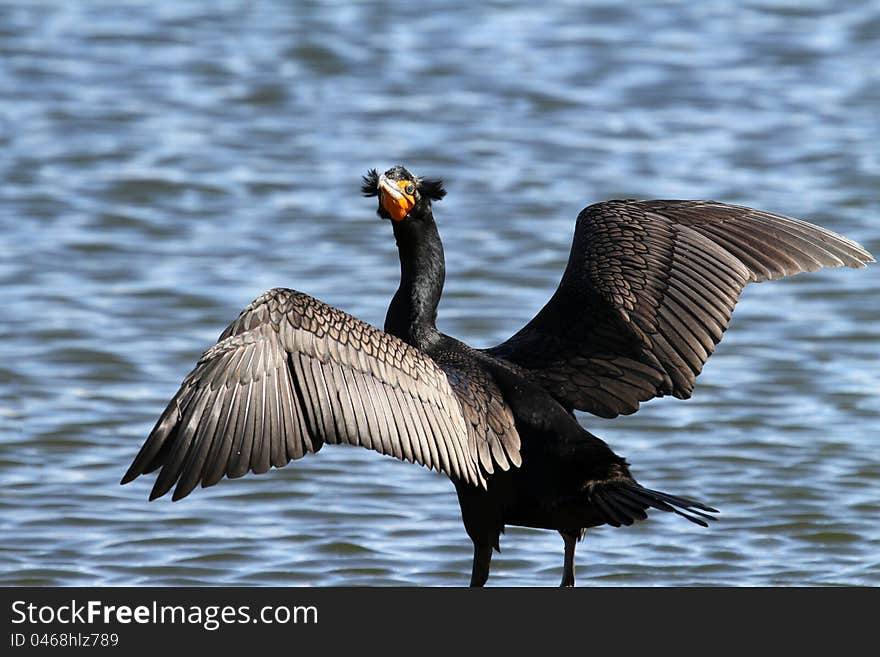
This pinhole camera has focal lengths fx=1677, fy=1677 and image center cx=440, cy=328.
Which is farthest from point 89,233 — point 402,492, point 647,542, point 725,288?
point 725,288

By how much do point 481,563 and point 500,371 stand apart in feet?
2.39

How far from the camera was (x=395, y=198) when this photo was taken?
20.4 ft

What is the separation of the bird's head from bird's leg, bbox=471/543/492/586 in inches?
49.9

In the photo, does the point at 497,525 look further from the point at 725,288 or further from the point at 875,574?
the point at 875,574

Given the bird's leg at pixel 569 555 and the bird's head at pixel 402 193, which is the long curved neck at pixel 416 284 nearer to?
the bird's head at pixel 402 193

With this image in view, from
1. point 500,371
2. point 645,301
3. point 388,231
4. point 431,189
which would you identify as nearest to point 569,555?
point 500,371

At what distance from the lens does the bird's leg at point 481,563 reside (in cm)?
625

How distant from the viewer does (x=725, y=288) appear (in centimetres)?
661

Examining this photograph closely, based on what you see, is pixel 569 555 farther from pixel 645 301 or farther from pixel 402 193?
pixel 402 193

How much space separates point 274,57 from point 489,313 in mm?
6450

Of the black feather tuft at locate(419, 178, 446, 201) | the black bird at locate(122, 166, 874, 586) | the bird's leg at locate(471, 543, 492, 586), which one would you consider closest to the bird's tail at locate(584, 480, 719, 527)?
the black bird at locate(122, 166, 874, 586)

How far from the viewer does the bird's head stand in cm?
622

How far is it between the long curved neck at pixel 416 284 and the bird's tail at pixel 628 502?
94cm

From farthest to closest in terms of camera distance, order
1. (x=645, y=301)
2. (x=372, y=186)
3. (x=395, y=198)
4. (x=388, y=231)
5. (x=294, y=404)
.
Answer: (x=388, y=231) → (x=645, y=301) → (x=372, y=186) → (x=395, y=198) → (x=294, y=404)
